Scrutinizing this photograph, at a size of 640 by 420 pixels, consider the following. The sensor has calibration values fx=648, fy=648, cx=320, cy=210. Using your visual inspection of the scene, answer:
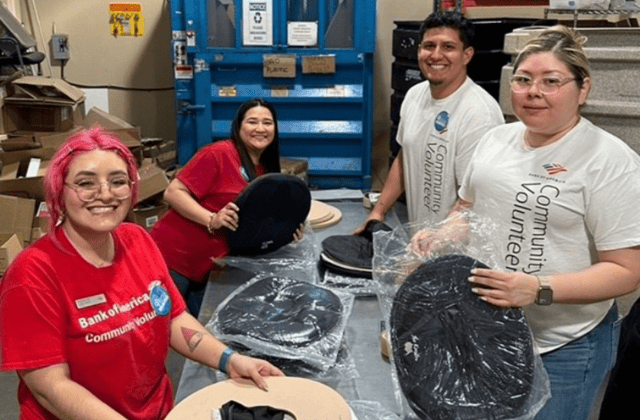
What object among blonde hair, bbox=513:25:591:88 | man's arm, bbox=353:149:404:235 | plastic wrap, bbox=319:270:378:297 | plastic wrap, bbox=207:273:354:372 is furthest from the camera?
man's arm, bbox=353:149:404:235

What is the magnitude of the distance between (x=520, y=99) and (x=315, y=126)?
2.79 m

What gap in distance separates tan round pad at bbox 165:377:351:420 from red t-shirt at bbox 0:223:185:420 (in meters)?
0.14

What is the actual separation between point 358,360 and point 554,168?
0.67m

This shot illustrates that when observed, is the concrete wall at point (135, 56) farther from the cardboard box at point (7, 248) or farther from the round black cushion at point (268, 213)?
the round black cushion at point (268, 213)

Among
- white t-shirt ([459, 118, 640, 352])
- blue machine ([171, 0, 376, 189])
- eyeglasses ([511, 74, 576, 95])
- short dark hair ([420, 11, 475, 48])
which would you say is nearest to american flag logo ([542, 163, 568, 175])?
white t-shirt ([459, 118, 640, 352])

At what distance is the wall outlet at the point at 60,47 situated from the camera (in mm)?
4734

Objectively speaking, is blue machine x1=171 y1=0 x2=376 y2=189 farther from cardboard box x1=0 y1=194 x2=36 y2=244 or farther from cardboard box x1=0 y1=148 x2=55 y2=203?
cardboard box x1=0 y1=194 x2=36 y2=244

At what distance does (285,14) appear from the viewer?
402cm

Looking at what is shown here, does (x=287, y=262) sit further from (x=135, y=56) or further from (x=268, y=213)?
(x=135, y=56)

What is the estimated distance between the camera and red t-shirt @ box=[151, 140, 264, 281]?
2.28 metres

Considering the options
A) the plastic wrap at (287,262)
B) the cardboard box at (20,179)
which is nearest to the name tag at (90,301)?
the plastic wrap at (287,262)

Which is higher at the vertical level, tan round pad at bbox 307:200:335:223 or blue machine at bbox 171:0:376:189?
blue machine at bbox 171:0:376:189

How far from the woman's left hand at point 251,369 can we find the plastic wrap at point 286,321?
0.09 metres

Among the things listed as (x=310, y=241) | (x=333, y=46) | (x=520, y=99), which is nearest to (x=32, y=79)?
(x=333, y=46)
